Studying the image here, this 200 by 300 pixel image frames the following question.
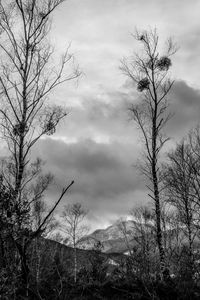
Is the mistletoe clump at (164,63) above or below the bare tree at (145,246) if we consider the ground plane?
above

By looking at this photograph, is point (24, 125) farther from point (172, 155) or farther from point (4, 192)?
point (172, 155)

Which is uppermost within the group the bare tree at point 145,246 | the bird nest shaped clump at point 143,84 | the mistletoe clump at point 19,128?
Result: the bird nest shaped clump at point 143,84

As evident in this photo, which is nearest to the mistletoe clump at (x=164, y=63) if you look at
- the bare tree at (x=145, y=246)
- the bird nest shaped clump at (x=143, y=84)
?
the bird nest shaped clump at (x=143, y=84)

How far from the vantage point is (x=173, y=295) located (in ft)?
35.6

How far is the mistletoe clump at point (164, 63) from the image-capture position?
709 inches

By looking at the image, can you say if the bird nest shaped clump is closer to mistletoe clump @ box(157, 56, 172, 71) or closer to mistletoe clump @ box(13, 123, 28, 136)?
mistletoe clump @ box(157, 56, 172, 71)

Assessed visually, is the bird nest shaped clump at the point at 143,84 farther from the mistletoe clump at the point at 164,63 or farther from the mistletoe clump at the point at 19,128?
the mistletoe clump at the point at 19,128

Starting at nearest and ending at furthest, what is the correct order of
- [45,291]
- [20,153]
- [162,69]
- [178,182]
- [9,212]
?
[9,212] → [45,291] → [20,153] → [162,69] → [178,182]

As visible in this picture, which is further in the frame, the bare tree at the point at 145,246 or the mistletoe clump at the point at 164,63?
the mistletoe clump at the point at 164,63

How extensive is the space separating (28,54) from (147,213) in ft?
58.7

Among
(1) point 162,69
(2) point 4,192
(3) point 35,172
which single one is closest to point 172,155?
(1) point 162,69

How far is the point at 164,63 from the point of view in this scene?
1819cm

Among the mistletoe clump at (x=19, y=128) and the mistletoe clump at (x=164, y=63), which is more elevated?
the mistletoe clump at (x=164, y=63)

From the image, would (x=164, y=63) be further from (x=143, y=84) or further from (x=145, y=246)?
(x=145, y=246)
